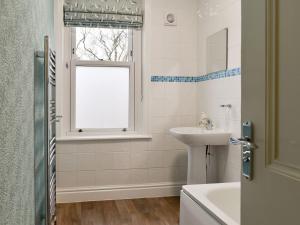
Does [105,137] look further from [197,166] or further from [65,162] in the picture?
[197,166]

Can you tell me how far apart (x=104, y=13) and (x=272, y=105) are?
297 cm

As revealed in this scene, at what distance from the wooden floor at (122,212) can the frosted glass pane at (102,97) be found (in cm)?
93

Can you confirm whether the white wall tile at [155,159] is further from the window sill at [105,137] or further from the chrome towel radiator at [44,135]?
the chrome towel radiator at [44,135]

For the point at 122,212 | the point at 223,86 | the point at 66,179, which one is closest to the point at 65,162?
the point at 66,179

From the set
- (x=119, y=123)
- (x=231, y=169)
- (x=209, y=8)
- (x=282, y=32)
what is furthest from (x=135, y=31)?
(x=282, y=32)

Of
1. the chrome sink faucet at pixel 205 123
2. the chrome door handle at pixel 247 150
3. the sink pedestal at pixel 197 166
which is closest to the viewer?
the chrome door handle at pixel 247 150

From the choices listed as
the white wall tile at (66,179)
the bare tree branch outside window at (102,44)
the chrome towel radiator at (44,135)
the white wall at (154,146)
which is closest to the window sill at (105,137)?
the white wall at (154,146)

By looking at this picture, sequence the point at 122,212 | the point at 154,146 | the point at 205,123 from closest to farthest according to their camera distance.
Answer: the point at 122,212, the point at 205,123, the point at 154,146

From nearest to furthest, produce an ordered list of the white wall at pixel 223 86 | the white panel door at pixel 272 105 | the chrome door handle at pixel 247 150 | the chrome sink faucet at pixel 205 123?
the white panel door at pixel 272 105 < the chrome door handle at pixel 247 150 < the white wall at pixel 223 86 < the chrome sink faucet at pixel 205 123

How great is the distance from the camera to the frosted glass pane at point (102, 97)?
12.0ft

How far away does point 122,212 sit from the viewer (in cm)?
317

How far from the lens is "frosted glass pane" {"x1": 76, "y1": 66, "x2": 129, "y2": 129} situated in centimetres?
367

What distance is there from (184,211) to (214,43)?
1.97 m

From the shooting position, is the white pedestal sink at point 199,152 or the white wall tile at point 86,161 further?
the white wall tile at point 86,161
